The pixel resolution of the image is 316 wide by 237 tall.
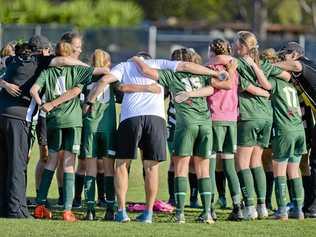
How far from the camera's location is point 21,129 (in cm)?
1233

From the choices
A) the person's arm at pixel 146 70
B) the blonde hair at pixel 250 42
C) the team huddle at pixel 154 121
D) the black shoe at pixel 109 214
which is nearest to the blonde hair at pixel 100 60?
the team huddle at pixel 154 121

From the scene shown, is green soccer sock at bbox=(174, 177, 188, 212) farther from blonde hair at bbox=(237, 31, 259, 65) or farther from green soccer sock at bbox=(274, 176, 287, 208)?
blonde hair at bbox=(237, 31, 259, 65)

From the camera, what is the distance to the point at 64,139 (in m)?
12.3

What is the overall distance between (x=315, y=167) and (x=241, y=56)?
179 cm

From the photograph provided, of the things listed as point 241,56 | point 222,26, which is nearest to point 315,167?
point 241,56

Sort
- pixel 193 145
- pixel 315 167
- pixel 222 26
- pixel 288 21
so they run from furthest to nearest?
1. pixel 288 21
2. pixel 222 26
3. pixel 315 167
4. pixel 193 145

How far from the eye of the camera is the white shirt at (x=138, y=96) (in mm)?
11867

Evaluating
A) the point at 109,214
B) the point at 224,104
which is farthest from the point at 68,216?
the point at 224,104

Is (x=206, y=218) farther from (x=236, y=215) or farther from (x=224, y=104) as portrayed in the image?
(x=224, y=104)

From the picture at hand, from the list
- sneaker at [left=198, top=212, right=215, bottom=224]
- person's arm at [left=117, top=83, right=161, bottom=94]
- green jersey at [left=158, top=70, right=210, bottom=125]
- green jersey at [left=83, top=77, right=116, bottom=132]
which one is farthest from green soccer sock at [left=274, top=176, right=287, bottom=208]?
green jersey at [left=83, top=77, right=116, bottom=132]

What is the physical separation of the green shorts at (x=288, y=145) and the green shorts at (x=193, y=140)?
3.00 ft

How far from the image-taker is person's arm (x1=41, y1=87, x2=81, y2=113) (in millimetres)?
12086

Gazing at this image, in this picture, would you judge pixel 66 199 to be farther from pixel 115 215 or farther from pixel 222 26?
pixel 222 26

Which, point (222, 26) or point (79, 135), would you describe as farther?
point (222, 26)
